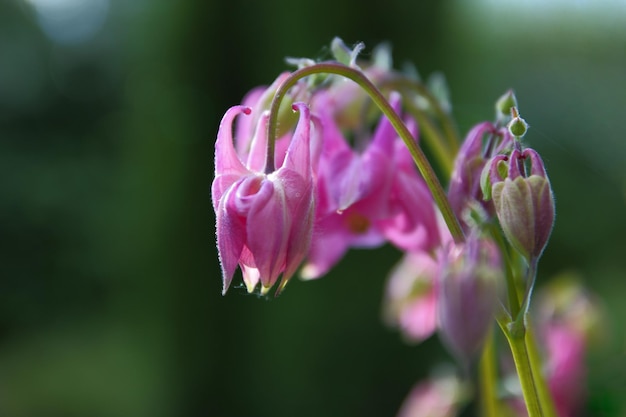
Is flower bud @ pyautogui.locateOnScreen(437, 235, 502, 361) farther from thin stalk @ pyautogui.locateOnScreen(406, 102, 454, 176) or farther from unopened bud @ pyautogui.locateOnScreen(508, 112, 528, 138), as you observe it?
thin stalk @ pyautogui.locateOnScreen(406, 102, 454, 176)

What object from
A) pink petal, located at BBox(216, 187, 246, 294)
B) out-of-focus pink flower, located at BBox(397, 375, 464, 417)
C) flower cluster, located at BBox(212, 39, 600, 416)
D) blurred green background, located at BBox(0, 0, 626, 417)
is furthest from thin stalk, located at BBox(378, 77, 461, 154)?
blurred green background, located at BBox(0, 0, 626, 417)

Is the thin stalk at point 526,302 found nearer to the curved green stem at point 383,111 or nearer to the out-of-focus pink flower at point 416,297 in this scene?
the curved green stem at point 383,111

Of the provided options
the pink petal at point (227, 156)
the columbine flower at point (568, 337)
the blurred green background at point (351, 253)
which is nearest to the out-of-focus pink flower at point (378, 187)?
the pink petal at point (227, 156)

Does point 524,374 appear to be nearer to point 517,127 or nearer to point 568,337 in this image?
point 517,127

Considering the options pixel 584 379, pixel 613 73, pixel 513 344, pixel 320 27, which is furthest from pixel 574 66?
pixel 513 344

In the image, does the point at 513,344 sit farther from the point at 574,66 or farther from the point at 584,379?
the point at 574,66

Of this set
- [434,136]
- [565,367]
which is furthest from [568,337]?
[434,136]

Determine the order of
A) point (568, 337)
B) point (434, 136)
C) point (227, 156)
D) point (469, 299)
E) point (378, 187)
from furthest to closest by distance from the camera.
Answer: point (568, 337), point (434, 136), point (378, 187), point (227, 156), point (469, 299)
